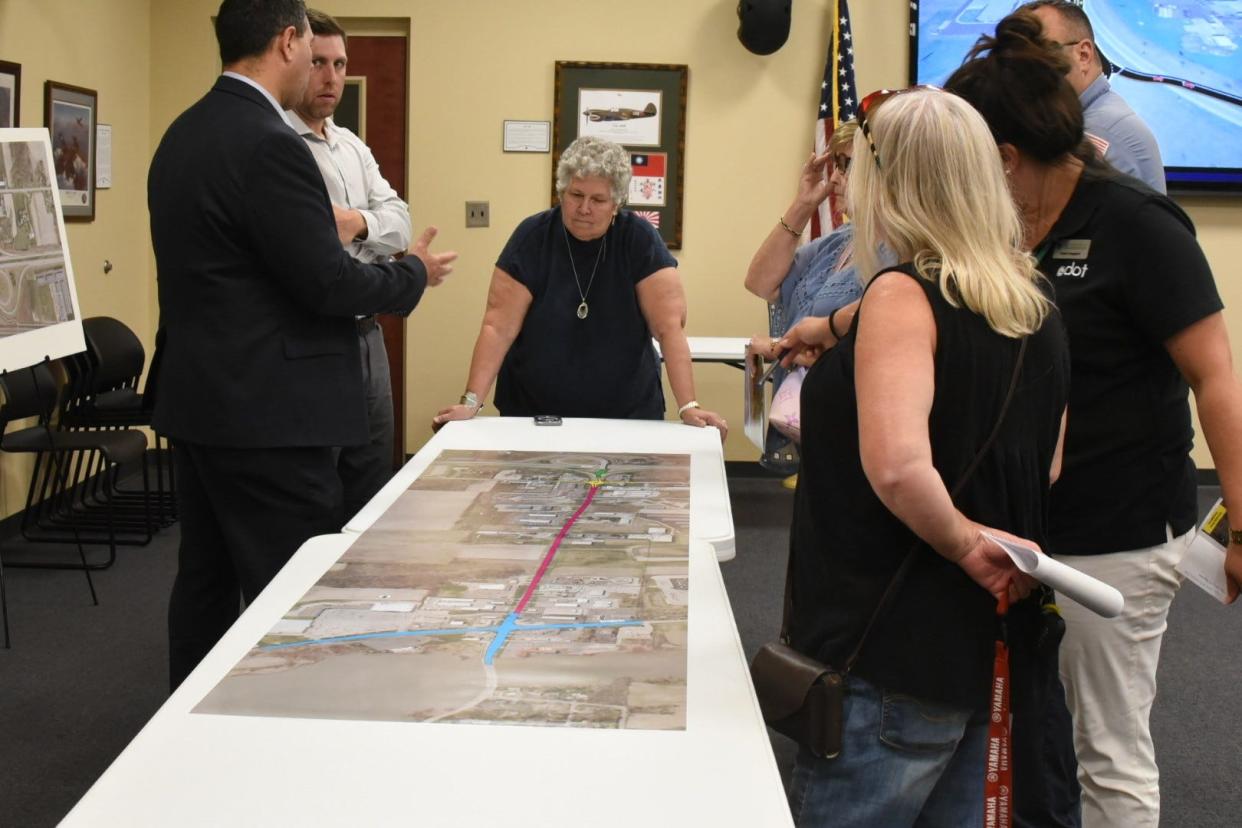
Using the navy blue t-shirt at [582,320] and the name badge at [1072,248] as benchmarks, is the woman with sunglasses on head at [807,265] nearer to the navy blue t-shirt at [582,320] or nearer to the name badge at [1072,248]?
the navy blue t-shirt at [582,320]

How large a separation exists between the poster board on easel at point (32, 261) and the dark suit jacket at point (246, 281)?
4.28ft

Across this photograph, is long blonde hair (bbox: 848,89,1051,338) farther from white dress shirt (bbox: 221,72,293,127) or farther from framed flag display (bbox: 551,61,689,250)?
framed flag display (bbox: 551,61,689,250)

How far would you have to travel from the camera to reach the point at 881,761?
1.38m

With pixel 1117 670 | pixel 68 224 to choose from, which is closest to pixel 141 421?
pixel 68 224

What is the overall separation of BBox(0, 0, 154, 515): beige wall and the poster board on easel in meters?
1.07

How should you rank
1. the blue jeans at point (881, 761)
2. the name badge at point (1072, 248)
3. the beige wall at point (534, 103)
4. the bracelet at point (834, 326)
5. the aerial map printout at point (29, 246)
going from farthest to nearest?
the beige wall at point (534, 103), the aerial map printout at point (29, 246), the bracelet at point (834, 326), the name badge at point (1072, 248), the blue jeans at point (881, 761)

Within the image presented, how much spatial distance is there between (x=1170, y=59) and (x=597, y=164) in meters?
3.74

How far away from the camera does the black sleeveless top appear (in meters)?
1.33

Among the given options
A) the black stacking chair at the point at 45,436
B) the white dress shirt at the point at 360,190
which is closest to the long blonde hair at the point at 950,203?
→ the white dress shirt at the point at 360,190

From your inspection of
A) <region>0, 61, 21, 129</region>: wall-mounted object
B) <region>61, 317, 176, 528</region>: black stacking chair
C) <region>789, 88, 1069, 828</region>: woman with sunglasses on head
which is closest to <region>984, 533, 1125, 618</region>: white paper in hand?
<region>789, 88, 1069, 828</region>: woman with sunglasses on head

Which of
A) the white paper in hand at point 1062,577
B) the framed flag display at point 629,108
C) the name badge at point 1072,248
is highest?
the framed flag display at point 629,108

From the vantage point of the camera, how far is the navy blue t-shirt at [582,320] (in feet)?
9.56

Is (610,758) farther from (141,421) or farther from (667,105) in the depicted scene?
(667,105)

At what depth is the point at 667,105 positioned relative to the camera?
17.9ft
